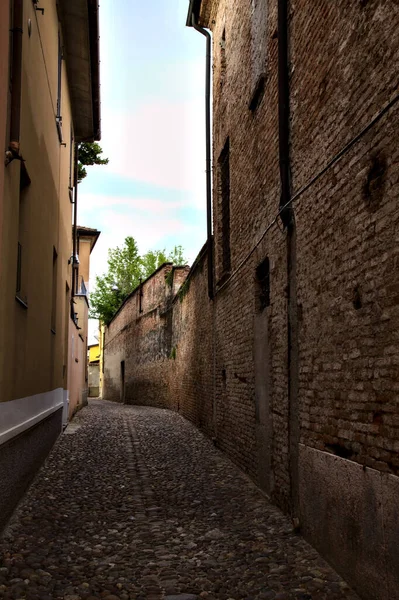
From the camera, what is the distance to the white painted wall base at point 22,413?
Result: 4.90m

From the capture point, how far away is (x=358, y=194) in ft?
12.9

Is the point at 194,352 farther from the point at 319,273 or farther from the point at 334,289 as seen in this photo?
the point at 334,289

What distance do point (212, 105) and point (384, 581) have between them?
32.1ft

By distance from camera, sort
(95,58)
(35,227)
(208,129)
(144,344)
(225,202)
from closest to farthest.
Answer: (35,227) < (225,202) < (95,58) < (208,129) < (144,344)

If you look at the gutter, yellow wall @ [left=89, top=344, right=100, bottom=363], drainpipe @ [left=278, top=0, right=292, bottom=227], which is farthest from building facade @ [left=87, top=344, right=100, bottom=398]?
drainpipe @ [left=278, top=0, right=292, bottom=227]

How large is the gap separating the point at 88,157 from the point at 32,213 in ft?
35.3

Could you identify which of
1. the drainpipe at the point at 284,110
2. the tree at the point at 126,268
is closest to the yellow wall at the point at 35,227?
the drainpipe at the point at 284,110

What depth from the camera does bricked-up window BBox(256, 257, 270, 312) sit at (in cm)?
721

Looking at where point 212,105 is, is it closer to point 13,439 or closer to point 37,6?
point 37,6

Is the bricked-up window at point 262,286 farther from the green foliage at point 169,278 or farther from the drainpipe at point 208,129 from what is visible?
the green foliage at point 169,278

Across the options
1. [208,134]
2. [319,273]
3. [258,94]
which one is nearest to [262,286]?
[258,94]

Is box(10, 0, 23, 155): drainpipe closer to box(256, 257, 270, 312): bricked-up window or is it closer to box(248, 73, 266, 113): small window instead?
box(248, 73, 266, 113): small window

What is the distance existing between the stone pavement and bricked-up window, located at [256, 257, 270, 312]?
2.10m

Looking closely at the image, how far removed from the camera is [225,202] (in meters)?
10.4
